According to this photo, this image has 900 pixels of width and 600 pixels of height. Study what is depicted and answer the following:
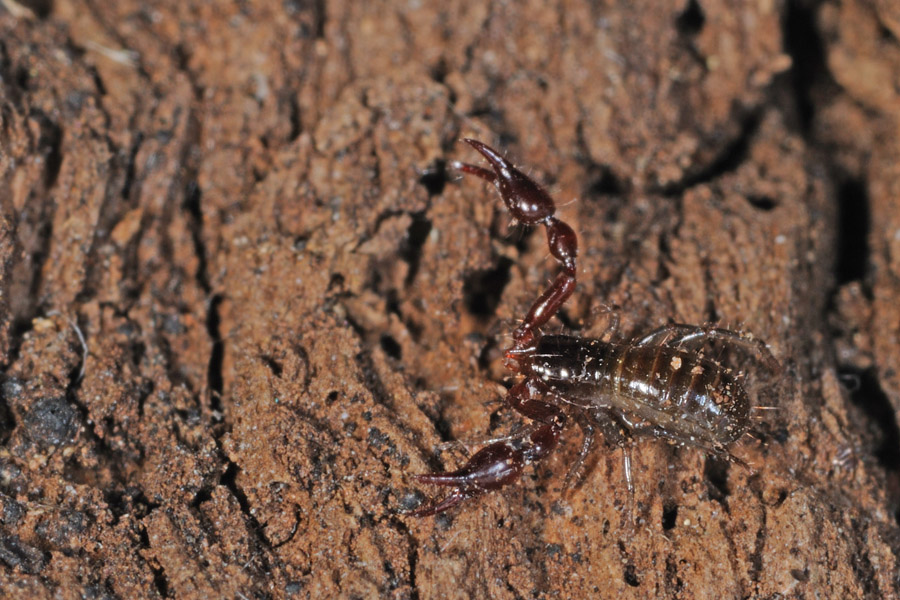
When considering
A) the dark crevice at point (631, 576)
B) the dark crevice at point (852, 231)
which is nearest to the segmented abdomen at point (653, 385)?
the dark crevice at point (631, 576)

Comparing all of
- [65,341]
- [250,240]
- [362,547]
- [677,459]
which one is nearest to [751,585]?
[677,459]

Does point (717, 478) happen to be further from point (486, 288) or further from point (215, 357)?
point (215, 357)

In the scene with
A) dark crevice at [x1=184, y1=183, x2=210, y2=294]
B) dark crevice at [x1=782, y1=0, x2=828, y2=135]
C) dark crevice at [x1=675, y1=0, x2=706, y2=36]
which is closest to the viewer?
dark crevice at [x1=184, y1=183, x2=210, y2=294]

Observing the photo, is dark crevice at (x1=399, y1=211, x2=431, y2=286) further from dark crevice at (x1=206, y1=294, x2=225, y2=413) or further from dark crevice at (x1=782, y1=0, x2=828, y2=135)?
dark crevice at (x1=782, y1=0, x2=828, y2=135)

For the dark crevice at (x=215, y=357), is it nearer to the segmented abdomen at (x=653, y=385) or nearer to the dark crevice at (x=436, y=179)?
the dark crevice at (x=436, y=179)

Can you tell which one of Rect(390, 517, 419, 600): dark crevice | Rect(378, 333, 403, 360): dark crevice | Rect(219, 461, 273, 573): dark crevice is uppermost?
Rect(378, 333, 403, 360): dark crevice

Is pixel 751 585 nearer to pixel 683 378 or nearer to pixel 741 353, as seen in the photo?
pixel 683 378

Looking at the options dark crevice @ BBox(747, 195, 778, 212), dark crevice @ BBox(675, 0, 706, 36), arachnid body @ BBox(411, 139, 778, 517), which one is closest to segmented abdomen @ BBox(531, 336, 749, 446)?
arachnid body @ BBox(411, 139, 778, 517)
